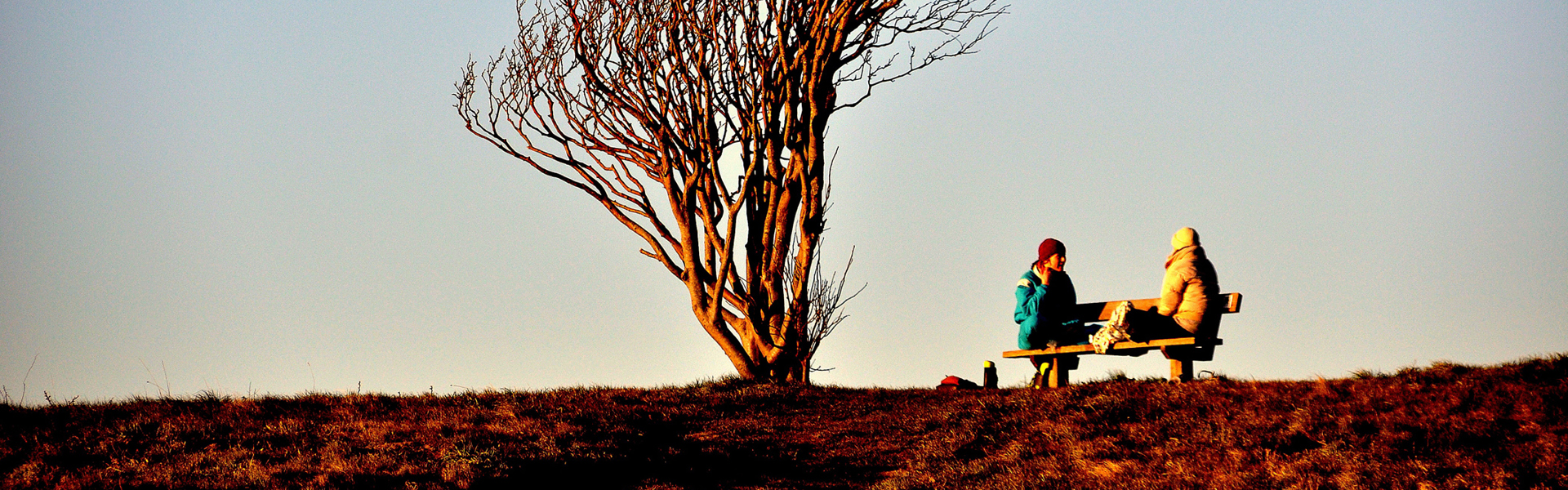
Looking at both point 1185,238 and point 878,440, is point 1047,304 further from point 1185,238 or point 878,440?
point 878,440

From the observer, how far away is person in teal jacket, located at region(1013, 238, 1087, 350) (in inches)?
448

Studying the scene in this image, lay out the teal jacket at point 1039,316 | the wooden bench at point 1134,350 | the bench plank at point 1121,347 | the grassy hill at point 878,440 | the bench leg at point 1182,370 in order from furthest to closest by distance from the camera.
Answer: the teal jacket at point 1039,316 → the bench leg at point 1182,370 → the wooden bench at point 1134,350 → the bench plank at point 1121,347 → the grassy hill at point 878,440

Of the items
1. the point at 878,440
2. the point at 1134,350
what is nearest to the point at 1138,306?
the point at 1134,350

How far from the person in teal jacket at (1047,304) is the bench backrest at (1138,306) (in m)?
0.12

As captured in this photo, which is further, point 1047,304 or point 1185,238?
point 1047,304

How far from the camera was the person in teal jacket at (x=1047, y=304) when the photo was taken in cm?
1137

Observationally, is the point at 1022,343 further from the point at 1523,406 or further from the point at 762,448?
the point at 1523,406

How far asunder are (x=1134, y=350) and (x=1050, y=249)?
4.92ft

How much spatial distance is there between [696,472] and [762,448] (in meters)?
0.88

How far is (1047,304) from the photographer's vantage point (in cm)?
1138

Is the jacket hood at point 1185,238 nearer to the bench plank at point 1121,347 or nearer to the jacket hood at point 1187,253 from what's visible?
the jacket hood at point 1187,253

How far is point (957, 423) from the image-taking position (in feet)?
33.7

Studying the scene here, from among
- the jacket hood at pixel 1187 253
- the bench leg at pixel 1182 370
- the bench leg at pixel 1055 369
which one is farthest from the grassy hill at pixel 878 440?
the jacket hood at pixel 1187 253

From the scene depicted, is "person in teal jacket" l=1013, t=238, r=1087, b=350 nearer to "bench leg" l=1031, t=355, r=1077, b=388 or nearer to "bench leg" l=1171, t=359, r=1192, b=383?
"bench leg" l=1031, t=355, r=1077, b=388
